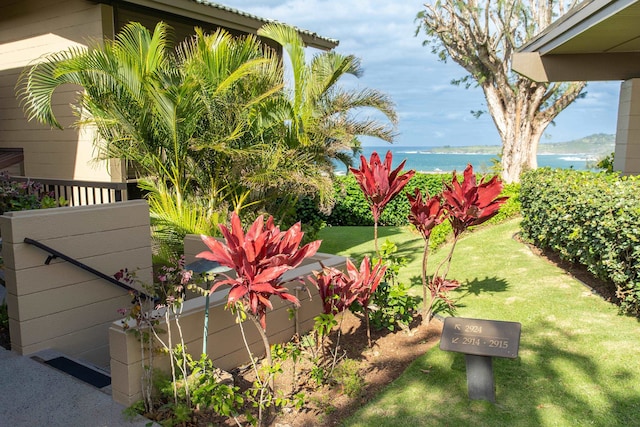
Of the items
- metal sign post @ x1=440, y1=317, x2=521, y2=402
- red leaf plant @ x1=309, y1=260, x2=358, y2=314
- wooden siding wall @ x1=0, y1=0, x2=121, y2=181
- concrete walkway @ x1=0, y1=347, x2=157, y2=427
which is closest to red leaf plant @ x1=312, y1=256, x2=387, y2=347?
red leaf plant @ x1=309, y1=260, x2=358, y2=314

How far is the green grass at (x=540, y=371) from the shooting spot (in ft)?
11.0

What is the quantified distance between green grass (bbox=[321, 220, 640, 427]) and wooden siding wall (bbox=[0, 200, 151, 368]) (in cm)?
285

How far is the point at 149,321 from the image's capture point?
3.48 metres

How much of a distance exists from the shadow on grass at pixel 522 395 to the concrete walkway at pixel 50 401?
5.51 ft

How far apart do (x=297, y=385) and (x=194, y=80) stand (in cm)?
433

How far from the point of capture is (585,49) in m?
7.45

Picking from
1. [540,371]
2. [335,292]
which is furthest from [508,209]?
[335,292]

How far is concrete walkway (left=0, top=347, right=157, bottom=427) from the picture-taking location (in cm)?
333

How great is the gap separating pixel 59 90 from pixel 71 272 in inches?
209

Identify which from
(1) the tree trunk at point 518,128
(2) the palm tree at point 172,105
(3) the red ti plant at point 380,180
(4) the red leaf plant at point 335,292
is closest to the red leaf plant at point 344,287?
(4) the red leaf plant at point 335,292

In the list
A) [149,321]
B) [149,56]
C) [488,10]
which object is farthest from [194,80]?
[488,10]

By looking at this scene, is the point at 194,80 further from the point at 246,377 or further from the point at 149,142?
the point at 246,377

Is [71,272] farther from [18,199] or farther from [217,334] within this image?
[18,199]

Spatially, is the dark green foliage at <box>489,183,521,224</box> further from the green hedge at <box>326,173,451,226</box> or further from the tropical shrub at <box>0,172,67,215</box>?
the tropical shrub at <box>0,172,67,215</box>
